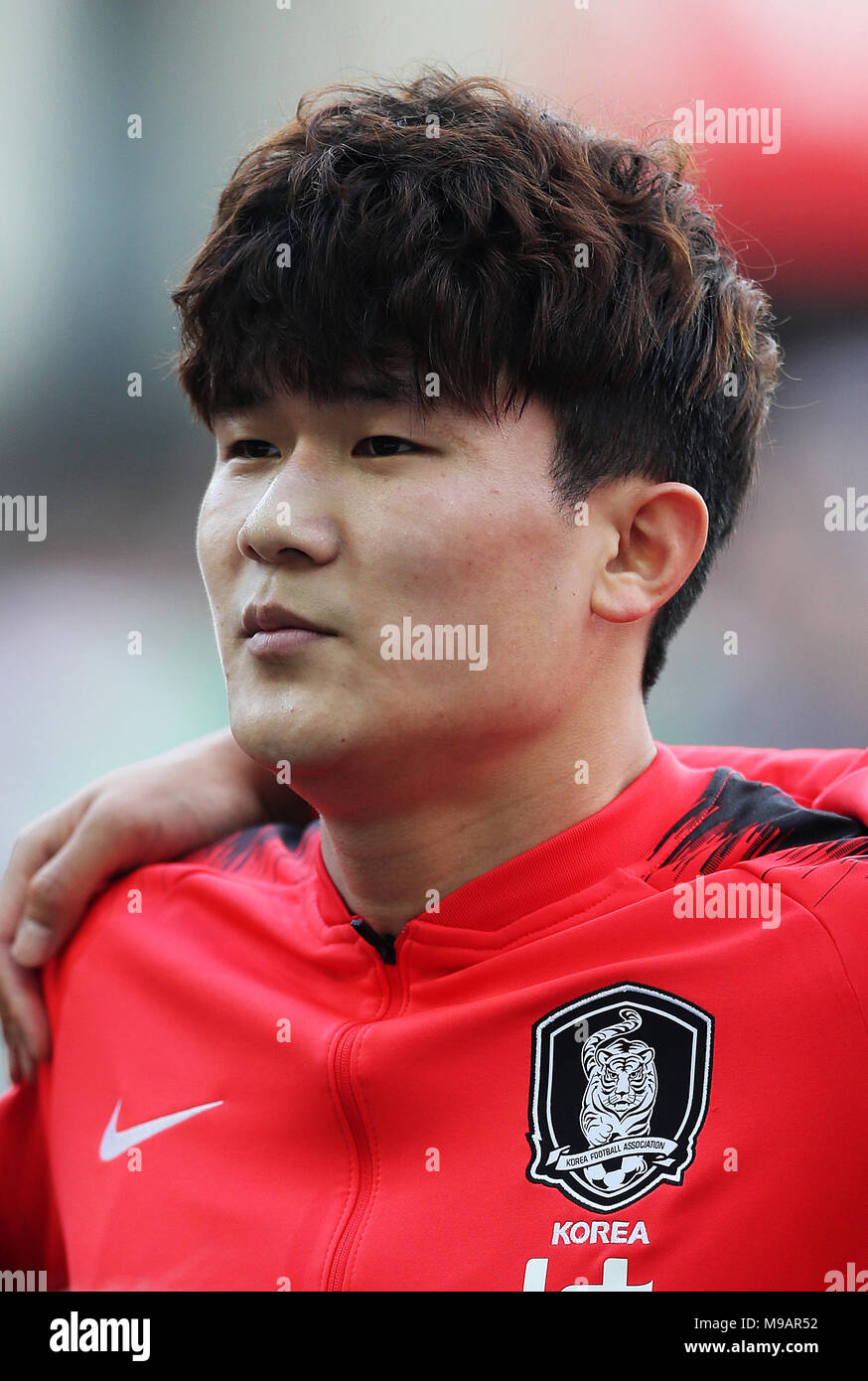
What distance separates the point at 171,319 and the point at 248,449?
135cm

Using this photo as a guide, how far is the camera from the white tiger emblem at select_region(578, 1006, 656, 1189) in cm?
75

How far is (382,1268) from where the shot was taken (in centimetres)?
77

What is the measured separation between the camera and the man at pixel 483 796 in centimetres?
75

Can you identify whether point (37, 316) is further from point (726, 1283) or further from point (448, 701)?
point (726, 1283)

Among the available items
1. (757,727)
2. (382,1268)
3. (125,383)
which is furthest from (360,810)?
(125,383)

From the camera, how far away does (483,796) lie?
0.90m

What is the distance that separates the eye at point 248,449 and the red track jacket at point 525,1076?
35 cm

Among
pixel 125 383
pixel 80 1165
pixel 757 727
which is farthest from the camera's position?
pixel 125 383
